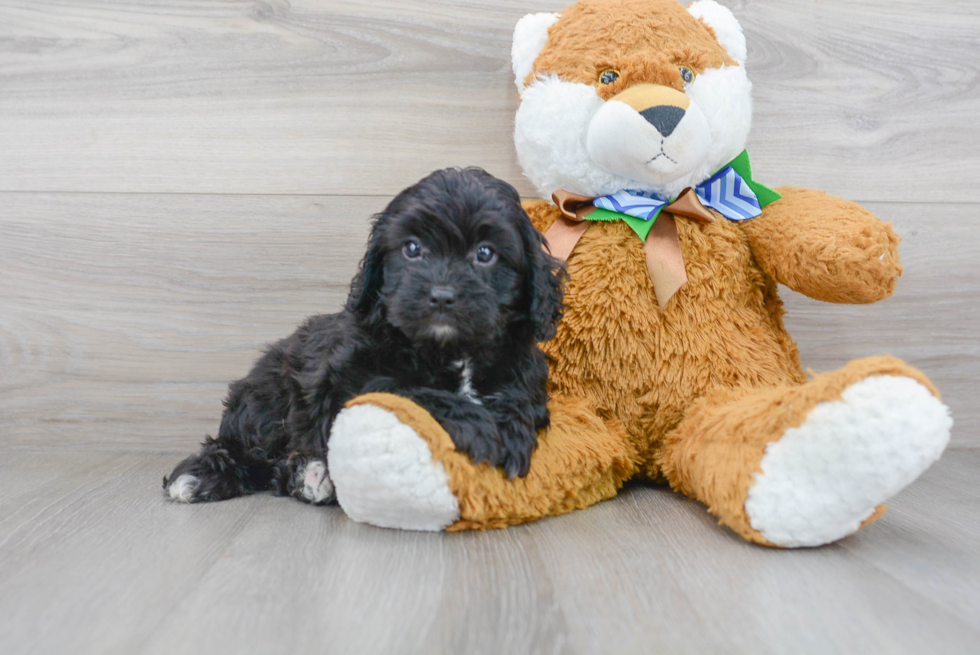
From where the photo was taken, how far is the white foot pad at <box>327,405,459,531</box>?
1159mm

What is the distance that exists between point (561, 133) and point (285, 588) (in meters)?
1.02

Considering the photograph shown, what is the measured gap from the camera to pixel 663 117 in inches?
56.0

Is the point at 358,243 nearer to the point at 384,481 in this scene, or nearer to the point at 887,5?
the point at 384,481

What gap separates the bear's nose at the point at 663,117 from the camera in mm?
1422

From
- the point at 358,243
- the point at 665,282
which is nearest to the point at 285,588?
the point at 665,282

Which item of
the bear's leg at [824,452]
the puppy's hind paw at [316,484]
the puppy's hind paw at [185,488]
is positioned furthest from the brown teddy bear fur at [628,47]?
the puppy's hind paw at [185,488]

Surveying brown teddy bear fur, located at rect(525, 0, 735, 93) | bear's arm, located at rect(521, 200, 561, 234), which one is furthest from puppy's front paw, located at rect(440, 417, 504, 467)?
brown teddy bear fur, located at rect(525, 0, 735, 93)

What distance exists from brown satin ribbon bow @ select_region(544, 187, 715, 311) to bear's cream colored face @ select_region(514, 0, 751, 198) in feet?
0.11

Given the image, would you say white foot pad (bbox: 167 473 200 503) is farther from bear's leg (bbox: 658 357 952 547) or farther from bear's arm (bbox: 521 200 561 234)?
bear's leg (bbox: 658 357 952 547)

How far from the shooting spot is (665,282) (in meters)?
1.50

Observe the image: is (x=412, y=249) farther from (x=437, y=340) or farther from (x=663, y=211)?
(x=663, y=211)

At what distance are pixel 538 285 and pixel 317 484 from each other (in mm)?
608

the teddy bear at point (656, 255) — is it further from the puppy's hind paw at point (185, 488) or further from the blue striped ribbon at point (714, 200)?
the puppy's hind paw at point (185, 488)

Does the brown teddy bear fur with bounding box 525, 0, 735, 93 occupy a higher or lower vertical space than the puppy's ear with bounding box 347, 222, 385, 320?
higher
